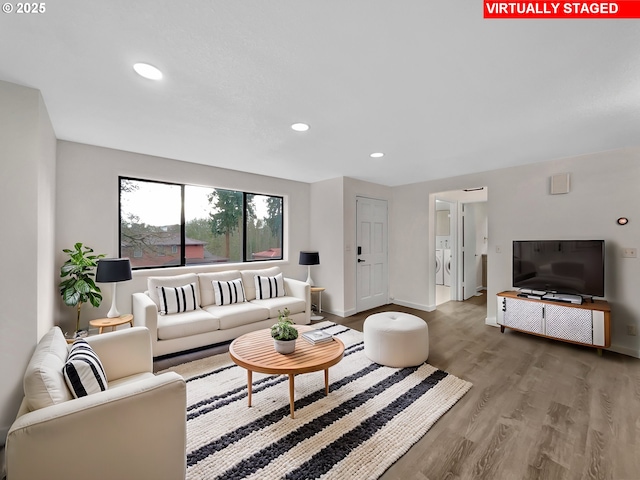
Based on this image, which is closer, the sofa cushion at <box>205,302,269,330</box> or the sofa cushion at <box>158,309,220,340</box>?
the sofa cushion at <box>158,309,220,340</box>

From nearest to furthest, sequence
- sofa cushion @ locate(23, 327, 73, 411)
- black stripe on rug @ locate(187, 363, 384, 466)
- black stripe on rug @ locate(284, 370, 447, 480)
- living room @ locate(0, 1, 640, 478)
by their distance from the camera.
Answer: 1. sofa cushion @ locate(23, 327, 73, 411)
2. black stripe on rug @ locate(284, 370, 447, 480)
3. black stripe on rug @ locate(187, 363, 384, 466)
4. living room @ locate(0, 1, 640, 478)

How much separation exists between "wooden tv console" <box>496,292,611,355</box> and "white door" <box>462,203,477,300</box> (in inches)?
81.6

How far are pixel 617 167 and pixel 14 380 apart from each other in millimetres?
5937

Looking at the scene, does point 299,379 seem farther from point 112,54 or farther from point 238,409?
point 112,54

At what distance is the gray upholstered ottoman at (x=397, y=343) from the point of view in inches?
108

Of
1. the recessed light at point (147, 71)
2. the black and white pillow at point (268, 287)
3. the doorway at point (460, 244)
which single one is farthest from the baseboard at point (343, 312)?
the recessed light at point (147, 71)

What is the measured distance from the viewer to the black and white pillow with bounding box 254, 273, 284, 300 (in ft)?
13.1

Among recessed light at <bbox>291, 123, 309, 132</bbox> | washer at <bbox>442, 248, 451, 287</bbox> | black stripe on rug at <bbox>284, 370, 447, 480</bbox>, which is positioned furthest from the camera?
washer at <bbox>442, 248, 451, 287</bbox>

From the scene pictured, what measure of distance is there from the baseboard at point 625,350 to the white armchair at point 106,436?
14.9 ft

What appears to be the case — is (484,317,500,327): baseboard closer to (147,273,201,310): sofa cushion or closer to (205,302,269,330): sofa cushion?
(205,302,269,330): sofa cushion

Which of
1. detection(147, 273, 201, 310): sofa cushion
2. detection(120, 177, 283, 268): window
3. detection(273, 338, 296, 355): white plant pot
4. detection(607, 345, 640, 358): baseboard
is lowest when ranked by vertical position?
detection(607, 345, 640, 358): baseboard

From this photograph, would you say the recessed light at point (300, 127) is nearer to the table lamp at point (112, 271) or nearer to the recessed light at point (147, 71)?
the recessed light at point (147, 71)

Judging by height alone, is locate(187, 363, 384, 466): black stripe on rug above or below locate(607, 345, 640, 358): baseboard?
below

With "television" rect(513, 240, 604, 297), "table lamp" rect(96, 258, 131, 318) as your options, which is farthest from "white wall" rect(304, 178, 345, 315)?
"table lamp" rect(96, 258, 131, 318)
